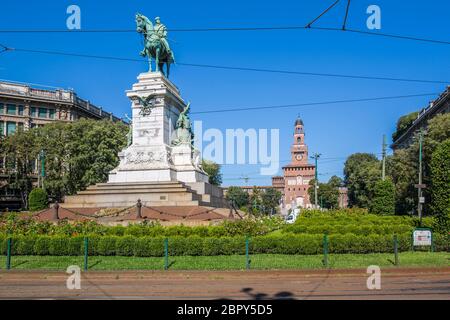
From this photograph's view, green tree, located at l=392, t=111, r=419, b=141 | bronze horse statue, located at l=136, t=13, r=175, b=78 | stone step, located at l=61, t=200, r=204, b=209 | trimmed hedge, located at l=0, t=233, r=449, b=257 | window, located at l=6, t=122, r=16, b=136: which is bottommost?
trimmed hedge, located at l=0, t=233, r=449, b=257

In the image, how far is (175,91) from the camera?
3784 centimetres

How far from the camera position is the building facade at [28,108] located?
241 feet

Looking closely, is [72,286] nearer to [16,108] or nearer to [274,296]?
[274,296]

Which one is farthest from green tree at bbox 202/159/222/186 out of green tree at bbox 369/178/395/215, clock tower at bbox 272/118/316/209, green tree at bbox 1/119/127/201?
clock tower at bbox 272/118/316/209

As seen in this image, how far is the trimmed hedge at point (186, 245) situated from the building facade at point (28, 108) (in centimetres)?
5722

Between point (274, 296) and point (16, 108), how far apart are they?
7776cm

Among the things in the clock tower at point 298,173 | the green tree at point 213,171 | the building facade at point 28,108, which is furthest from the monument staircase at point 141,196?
the clock tower at point 298,173

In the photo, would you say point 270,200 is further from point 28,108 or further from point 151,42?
point 151,42

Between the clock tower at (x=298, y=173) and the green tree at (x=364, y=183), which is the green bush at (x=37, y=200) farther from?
the clock tower at (x=298, y=173)

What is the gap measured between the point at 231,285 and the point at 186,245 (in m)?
5.30

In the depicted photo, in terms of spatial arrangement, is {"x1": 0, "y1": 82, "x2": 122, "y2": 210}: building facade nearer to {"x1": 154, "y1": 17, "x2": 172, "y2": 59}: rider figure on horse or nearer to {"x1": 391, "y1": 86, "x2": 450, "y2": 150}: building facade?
{"x1": 154, "y1": 17, "x2": 172, "y2": 59}: rider figure on horse

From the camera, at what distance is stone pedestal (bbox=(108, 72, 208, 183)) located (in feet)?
110

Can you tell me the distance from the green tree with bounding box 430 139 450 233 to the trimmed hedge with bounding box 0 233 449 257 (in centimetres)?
417

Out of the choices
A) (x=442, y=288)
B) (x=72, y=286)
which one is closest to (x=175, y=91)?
(x=72, y=286)
